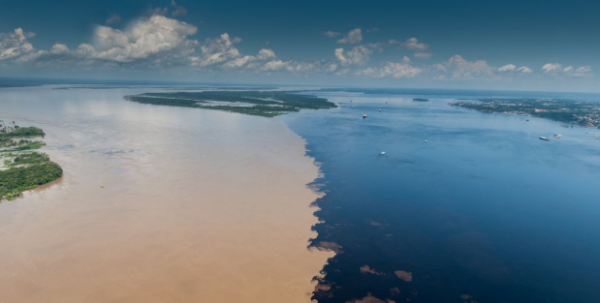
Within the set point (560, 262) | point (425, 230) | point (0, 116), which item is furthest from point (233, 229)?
point (0, 116)

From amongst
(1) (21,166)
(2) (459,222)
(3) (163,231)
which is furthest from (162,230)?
(2) (459,222)

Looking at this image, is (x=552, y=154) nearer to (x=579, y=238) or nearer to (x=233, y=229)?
(x=579, y=238)

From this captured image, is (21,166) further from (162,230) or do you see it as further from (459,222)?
(459,222)

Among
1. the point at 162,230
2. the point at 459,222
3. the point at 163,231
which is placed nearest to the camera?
the point at 163,231

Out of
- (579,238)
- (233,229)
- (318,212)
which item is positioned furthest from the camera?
(318,212)

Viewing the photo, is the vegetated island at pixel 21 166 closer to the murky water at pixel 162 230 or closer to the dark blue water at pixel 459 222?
the murky water at pixel 162 230
